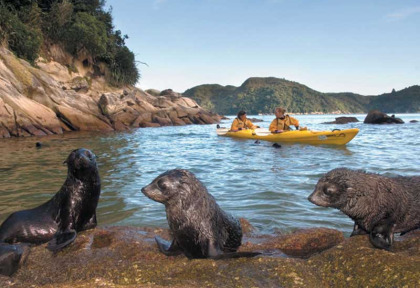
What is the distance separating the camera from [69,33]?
118 feet

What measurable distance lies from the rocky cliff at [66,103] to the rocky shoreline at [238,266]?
1905 centimetres

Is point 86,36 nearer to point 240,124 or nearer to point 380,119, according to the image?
point 240,124

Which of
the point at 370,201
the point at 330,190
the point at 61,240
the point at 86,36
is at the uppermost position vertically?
the point at 86,36

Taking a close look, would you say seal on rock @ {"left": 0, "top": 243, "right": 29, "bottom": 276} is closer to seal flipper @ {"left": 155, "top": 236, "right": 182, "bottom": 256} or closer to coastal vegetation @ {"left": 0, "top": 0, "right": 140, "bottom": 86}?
seal flipper @ {"left": 155, "top": 236, "right": 182, "bottom": 256}

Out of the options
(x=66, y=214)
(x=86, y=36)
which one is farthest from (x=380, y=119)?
(x=66, y=214)

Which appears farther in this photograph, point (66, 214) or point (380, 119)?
point (380, 119)

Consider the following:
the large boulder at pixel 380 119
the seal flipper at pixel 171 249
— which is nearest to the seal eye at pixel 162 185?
the seal flipper at pixel 171 249

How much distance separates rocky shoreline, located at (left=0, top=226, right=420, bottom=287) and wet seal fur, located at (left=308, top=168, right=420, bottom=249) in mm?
166

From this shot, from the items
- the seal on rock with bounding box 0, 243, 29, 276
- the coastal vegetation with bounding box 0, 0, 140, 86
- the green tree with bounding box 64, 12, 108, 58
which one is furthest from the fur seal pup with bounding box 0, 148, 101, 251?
the green tree with bounding box 64, 12, 108, 58

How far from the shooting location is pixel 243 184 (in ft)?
27.5

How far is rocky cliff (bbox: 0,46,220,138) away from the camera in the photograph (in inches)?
829

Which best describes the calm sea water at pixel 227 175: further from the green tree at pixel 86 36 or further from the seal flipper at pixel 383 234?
the green tree at pixel 86 36

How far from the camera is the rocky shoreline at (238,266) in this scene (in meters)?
2.61

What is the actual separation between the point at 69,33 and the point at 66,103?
13330mm
